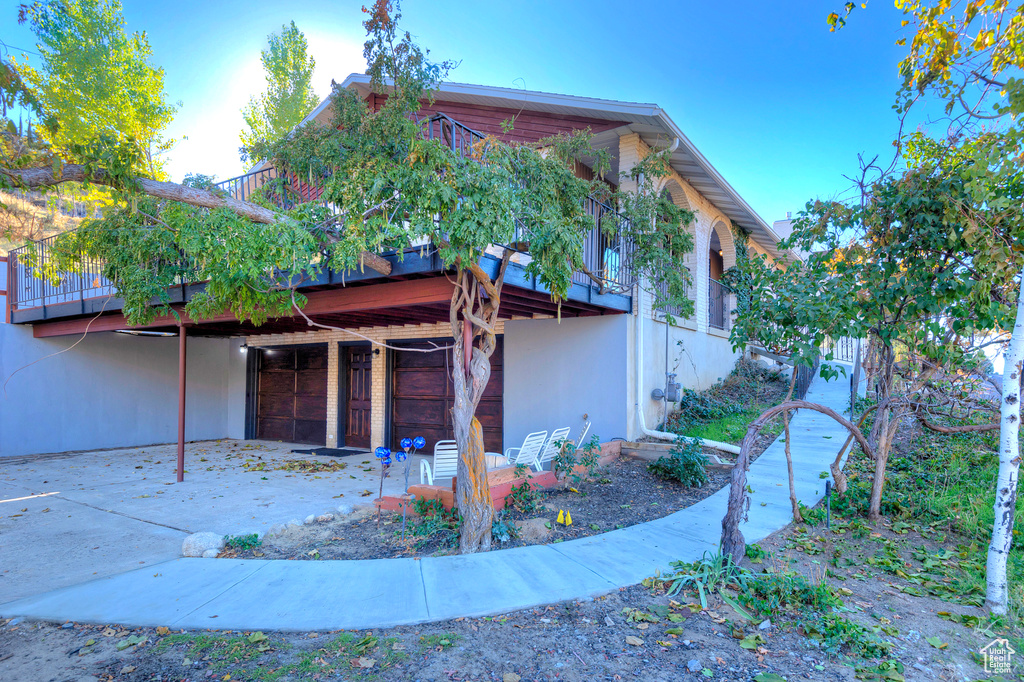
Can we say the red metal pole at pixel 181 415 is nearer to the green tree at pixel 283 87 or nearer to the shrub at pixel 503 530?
the shrub at pixel 503 530

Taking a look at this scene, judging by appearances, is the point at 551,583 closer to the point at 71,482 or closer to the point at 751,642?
the point at 751,642

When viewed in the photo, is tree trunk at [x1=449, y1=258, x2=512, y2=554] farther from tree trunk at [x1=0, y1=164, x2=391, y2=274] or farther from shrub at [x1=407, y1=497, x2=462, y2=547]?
tree trunk at [x1=0, y1=164, x2=391, y2=274]

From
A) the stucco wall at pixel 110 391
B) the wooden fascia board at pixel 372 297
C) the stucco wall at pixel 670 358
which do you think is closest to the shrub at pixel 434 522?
the wooden fascia board at pixel 372 297

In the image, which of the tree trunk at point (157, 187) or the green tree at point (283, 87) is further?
the green tree at point (283, 87)

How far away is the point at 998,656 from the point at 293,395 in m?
13.4

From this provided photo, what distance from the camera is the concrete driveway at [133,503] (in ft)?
16.2

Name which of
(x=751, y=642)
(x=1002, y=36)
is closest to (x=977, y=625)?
(x=751, y=642)

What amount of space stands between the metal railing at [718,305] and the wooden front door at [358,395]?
→ 7.89 meters

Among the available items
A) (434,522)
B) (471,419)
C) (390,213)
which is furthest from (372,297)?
(434,522)

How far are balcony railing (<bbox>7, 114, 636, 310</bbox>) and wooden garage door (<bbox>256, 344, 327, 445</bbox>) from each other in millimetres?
4140

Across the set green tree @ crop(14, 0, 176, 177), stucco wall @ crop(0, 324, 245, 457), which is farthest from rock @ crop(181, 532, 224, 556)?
green tree @ crop(14, 0, 176, 177)

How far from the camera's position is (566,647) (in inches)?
130

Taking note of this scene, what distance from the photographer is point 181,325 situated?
9.27m

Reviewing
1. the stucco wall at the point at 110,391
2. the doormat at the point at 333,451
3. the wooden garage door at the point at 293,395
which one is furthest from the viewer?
the wooden garage door at the point at 293,395
